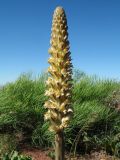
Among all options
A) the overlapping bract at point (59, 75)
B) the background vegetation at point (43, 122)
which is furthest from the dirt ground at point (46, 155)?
the overlapping bract at point (59, 75)

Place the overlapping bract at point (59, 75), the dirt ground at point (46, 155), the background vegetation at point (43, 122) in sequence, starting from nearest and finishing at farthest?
1. the overlapping bract at point (59, 75)
2. the dirt ground at point (46, 155)
3. the background vegetation at point (43, 122)

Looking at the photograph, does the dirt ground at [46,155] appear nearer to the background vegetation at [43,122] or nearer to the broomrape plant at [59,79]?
the background vegetation at [43,122]

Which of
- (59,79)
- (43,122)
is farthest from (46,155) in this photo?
(59,79)

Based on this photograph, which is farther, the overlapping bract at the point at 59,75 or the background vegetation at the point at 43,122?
the background vegetation at the point at 43,122

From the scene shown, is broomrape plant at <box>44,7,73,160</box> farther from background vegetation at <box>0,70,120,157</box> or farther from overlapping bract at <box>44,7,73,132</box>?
background vegetation at <box>0,70,120,157</box>

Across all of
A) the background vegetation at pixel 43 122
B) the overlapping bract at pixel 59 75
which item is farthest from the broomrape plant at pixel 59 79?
the background vegetation at pixel 43 122

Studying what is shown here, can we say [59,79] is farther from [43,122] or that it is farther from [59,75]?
[43,122]

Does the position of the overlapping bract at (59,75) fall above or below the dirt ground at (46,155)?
above

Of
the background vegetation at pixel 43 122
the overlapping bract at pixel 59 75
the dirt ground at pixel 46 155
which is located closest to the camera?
the overlapping bract at pixel 59 75

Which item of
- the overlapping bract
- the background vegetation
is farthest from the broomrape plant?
the background vegetation
